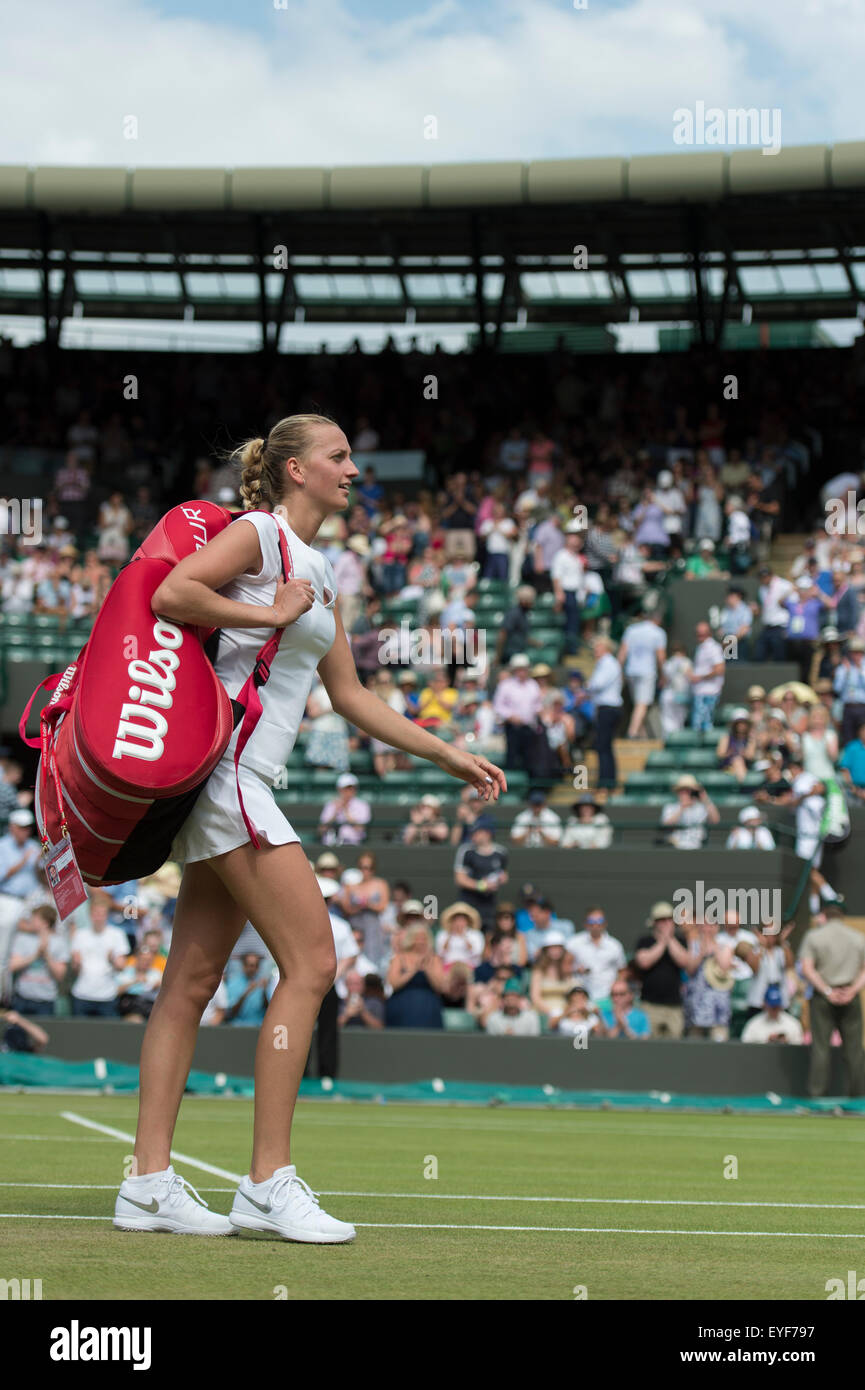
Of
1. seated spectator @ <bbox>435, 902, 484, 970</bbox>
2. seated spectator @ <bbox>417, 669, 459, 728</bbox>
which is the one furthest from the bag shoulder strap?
seated spectator @ <bbox>417, 669, 459, 728</bbox>

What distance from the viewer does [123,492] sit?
27344mm

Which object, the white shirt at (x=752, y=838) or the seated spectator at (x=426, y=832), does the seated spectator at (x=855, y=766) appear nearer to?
the white shirt at (x=752, y=838)

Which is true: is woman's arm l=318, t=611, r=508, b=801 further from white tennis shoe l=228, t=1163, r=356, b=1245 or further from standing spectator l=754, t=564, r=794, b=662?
standing spectator l=754, t=564, r=794, b=662

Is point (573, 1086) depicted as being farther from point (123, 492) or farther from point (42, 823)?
point (123, 492)

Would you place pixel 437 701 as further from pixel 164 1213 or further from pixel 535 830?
pixel 164 1213

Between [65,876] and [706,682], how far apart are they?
14893mm

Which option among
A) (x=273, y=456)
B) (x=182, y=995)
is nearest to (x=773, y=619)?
(x=273, y=456)

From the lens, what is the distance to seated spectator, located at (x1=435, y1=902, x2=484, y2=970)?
1611cm

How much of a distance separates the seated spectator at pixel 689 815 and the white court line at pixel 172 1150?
721 cm

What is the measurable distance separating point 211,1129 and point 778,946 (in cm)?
671

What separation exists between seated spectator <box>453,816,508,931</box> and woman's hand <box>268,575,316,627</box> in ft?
39.6

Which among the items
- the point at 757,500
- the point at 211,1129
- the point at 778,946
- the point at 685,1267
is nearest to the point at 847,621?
the point at 757,500

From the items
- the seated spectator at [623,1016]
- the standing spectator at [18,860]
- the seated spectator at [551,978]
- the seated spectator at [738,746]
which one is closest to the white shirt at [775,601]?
the seated spectator at [738,746]

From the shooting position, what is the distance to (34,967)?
1627 cm
